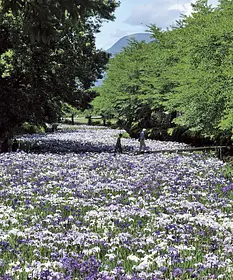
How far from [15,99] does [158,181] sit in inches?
669

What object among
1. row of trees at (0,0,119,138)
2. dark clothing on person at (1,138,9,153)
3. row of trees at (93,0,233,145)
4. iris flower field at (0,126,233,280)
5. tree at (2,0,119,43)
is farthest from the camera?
dark clothing on person at (1,138,9,153)

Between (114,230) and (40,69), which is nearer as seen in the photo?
(114,230)

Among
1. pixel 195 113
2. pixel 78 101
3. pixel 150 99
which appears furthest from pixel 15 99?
pixel 150 99

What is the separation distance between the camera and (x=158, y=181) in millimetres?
14508

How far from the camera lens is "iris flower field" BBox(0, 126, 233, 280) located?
5.93m

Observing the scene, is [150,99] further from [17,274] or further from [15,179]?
[17,274]

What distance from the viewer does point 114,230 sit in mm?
8180

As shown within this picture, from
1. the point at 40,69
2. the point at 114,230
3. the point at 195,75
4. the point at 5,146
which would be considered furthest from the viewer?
the point at 5,146

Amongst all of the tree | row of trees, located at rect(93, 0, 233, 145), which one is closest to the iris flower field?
the tree

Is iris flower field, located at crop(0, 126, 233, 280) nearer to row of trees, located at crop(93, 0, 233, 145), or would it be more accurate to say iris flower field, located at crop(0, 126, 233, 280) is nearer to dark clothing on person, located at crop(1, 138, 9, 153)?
row of trees, located at crop(93, 0, 233, 145)

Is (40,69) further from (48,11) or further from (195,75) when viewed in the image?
(48,11)

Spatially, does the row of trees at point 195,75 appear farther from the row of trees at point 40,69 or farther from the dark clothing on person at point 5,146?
the dark clothing on person at point 5,146

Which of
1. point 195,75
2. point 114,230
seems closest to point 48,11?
point 114,230

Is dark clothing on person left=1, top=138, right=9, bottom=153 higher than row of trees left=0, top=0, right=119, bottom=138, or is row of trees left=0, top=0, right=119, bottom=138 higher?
row of trees left=0, top=0, right=119, bottom=138
